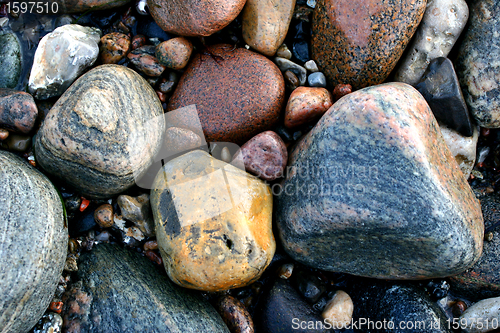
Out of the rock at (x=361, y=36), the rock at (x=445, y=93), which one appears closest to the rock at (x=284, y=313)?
the rock at (x=361, y=36)

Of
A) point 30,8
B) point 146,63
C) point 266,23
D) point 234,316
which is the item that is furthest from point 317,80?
point 30,8

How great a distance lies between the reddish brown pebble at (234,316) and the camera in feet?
9.30

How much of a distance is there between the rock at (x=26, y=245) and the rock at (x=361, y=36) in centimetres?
263

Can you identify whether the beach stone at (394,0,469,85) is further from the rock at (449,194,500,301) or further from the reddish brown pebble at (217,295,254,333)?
the reddish brown pebble at (217,295,254,333)

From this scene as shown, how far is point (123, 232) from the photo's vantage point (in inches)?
117

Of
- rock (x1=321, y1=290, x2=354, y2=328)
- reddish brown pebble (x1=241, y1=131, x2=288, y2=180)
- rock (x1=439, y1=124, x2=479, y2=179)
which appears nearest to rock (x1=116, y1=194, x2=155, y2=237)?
reddish brown pebble (x1=241, y1=131, x2=288, y2=180)

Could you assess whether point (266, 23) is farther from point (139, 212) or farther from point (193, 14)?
point (139, 212)

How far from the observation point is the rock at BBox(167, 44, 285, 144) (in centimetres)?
299

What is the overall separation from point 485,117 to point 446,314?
1825 millimetres

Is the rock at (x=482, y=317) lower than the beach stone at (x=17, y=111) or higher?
lower

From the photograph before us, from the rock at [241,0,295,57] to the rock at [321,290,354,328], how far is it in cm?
237

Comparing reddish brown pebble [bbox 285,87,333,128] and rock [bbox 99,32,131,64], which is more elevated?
reddish brown pebble [bbox 285,87,333,128]

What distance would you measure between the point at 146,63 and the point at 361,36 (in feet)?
6.24

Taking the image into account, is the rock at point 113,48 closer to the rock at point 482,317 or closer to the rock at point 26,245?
the rock at point 26,245
